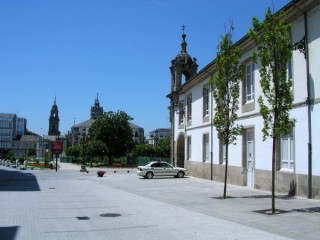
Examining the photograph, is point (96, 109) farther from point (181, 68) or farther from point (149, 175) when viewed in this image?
point (149, 175)

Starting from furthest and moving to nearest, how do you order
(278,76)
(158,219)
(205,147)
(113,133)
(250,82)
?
1. (113,133)
2. (205,147)
3. (250,82)
4. (278,76)
5. (158,219)

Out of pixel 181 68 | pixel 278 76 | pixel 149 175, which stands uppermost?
pixel 181 68

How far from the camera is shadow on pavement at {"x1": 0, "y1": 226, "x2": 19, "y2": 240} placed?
29.2 ft

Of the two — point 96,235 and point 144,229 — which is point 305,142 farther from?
point 96,235

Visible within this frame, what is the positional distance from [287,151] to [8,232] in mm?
13220

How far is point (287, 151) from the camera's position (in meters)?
18.6

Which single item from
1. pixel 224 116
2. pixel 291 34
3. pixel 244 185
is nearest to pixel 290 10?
pixel 291 34

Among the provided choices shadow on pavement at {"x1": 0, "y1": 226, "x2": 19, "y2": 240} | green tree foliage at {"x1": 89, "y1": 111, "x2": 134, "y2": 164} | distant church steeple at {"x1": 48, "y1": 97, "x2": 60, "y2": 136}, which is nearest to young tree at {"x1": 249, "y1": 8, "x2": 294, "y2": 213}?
shadow on pavement at {"x1": 0, "y1": 226, "x2": 19, "y2": 240}

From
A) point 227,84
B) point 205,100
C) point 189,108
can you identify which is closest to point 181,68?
point 189,108

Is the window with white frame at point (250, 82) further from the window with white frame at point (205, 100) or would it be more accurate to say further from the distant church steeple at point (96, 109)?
the distant church steeple at point (96, 109)

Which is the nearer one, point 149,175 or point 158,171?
point 149,175

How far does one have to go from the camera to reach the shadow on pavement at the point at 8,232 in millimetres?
8906

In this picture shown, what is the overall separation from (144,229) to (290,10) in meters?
12.4

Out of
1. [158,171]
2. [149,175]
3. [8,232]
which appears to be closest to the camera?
[8,232]
